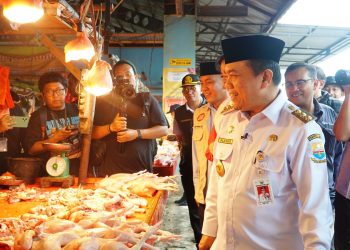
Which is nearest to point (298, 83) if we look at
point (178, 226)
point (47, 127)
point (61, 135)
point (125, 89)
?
point (125, 89)

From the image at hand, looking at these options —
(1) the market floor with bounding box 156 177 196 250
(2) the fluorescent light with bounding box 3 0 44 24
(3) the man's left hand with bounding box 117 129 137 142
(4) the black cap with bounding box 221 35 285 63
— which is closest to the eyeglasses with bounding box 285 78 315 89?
(4) the black cap with bounding box 221 35 285 63

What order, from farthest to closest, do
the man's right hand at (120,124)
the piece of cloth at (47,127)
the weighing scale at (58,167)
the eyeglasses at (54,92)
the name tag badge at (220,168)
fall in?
the eyeglasses at (54,92) → the piece of cloth at (47,127) → the man's right hand at (120,124) → the weighing scale at (58,167) → the name tag badge at (220,168)

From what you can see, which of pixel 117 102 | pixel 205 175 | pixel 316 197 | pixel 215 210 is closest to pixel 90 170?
pixel 117 102

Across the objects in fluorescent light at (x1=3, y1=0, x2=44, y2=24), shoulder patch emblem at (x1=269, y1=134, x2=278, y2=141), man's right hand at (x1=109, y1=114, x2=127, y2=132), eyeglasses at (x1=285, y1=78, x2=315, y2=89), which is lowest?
shoulder patch emblem at (x1=269, y1=134, x2=278, y2=141)

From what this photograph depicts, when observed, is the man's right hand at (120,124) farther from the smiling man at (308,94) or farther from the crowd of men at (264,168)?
the smiling man at (308,94)

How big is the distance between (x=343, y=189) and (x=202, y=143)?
1.62 m

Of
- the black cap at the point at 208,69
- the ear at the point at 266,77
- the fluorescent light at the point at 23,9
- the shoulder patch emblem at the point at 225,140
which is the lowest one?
the shoulder patch emblem at the point at 225,140

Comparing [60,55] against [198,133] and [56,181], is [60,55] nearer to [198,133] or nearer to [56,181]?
[56,181]

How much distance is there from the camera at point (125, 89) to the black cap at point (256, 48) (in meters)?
1.78

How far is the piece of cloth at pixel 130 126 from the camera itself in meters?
4.04

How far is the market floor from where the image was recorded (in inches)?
217

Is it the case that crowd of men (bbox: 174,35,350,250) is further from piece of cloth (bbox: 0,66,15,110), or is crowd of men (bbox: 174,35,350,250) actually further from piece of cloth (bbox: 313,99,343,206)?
piece of cloth (bbox: 0,66,15,110)

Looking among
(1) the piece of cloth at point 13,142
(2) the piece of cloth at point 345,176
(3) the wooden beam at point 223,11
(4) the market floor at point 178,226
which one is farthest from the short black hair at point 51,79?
(3) the wooden beam at point 223,11

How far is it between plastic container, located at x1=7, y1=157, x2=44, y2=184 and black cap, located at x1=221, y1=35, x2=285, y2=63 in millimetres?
2482
